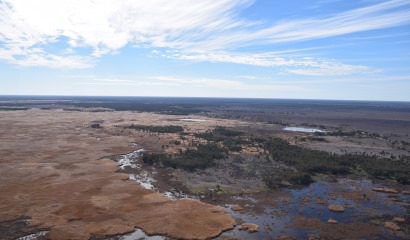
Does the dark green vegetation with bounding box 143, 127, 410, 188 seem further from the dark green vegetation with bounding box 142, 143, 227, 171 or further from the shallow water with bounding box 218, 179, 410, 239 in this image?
the shallow water with bounding box 218, 179, 410, 239

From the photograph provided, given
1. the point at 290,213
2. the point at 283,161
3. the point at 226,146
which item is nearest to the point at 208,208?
the point at 290,213

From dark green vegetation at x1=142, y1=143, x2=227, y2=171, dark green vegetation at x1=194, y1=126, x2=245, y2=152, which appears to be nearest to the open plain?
dark green vegetation at x1=142, y1=143, x2=227, y2=171

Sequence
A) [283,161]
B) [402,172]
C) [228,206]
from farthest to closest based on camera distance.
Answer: [283,161] < [402,172] < [228,206]

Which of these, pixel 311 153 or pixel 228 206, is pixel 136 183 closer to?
pixel 228 206

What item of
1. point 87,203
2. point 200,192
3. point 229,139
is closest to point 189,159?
point 200,192

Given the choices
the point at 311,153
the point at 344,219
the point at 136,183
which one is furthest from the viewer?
the point at 311,153

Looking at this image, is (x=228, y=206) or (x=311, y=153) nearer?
(x=228, y=206)

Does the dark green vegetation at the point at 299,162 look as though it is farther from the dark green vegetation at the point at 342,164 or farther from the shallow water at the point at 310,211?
the shallow water at the point at 310,211

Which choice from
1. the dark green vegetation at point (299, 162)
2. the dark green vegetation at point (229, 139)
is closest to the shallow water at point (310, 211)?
the dark green vegetation at point (299, 162)

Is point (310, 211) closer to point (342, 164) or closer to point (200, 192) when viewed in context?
point (200, 192)
